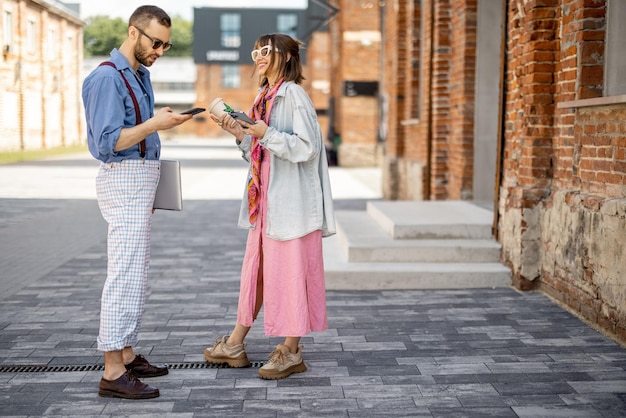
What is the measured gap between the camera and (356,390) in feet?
14.4

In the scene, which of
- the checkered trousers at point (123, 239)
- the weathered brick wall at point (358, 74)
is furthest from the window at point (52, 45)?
the checkered trousers at point (123, 239)

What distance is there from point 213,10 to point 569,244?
59.4 meters

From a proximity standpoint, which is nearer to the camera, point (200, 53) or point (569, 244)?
point (569, 244)

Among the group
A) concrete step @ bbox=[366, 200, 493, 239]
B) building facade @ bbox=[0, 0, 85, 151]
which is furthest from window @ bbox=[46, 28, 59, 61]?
concrete step @ bbox=[366, 200, 493, 239]

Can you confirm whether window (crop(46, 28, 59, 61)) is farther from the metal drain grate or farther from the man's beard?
the man's beard

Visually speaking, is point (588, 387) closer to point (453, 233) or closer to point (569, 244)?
point (569, 244)

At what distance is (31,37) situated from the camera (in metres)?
37.2

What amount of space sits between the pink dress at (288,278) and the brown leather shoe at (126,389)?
79cm

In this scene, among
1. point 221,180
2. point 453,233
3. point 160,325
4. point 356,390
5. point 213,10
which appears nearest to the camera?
point 356,390

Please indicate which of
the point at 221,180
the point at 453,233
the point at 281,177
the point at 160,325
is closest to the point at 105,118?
the point at 281,177

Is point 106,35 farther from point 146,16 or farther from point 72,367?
point 146,16

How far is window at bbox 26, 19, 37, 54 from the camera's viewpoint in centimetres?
3650

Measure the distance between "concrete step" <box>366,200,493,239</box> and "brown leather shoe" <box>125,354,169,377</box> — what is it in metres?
3.76

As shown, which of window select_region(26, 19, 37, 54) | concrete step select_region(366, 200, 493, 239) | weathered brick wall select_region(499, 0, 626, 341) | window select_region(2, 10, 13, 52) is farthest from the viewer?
window select_region(26, 19, 37, 54)
